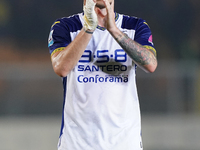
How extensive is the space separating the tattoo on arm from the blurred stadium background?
2.29 metres

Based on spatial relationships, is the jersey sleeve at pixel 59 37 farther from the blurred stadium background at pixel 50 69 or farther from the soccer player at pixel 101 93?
the blurred stadium background at pixel 50 69

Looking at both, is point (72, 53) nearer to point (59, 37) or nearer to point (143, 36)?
point (59, 37)

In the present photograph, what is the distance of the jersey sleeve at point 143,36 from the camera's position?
114cm

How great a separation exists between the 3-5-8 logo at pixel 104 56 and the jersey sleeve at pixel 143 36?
85 millimetres

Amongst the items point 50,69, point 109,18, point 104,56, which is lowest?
point 50,69

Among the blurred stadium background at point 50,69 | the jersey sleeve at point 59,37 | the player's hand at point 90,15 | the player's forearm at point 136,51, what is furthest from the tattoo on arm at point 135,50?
the blurred stadium background at point 50,69

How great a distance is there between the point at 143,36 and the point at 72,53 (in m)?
0.32

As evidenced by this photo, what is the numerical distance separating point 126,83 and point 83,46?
25 centimetres

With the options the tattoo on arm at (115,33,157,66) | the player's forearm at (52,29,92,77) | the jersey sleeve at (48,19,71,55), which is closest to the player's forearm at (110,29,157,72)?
the tattoo on arm at (115,33,157,66)

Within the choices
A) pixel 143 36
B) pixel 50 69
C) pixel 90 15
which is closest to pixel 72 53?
pixel 90 15

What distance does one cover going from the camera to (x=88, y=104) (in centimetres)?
112

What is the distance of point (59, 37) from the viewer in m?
1.16

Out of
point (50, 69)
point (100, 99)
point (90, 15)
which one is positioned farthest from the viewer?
point (50, 69)
